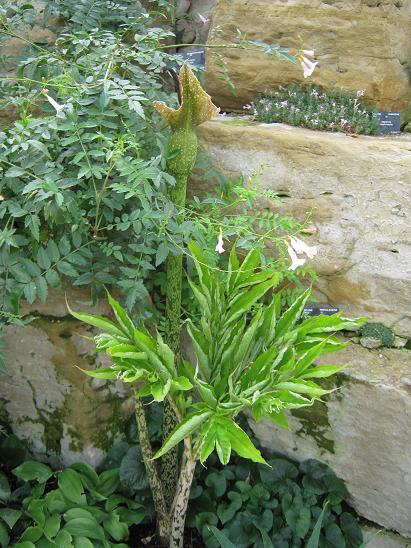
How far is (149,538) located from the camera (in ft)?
8.32

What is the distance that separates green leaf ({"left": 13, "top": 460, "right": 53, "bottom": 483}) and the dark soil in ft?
1.58

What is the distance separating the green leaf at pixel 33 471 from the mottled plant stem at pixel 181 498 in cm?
65

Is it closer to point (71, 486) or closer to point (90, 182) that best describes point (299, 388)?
point (90, 182)

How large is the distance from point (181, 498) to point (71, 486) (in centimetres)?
59

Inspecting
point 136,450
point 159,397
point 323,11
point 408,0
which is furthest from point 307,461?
point 408,0

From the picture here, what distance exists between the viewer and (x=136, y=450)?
2611mm

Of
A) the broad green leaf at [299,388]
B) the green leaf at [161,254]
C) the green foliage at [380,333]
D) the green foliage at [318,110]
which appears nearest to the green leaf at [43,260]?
the green leaf at [161,254]

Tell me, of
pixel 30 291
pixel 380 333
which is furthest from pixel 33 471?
pixel 380 333

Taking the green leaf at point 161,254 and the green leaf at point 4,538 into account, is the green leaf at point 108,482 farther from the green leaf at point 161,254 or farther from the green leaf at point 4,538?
the green leaf at point 161,254

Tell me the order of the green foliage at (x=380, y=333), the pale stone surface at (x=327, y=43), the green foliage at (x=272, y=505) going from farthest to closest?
the pale stone surface at (x=327, y=43)
the green foliage at (x=380, y=333)
the green foliage at (x=272, y=505)

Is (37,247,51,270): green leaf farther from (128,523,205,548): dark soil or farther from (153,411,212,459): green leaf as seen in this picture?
(128,523,205,548): dark soil

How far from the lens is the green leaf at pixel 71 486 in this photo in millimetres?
2436

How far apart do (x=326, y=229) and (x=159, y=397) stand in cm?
137

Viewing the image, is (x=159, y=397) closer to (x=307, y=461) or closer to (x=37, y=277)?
(x=37, y=277)
